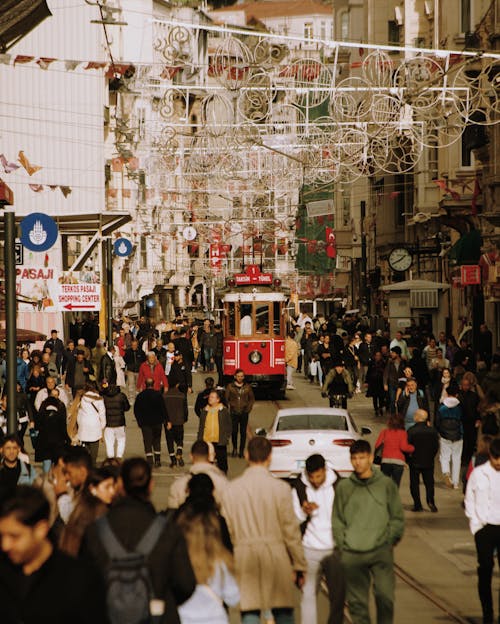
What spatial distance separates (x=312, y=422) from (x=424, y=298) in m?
30.0

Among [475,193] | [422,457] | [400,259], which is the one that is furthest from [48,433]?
[400,259]

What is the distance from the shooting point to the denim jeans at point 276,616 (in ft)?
31.6

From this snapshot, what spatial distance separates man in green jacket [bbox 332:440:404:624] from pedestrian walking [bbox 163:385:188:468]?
45.2ft

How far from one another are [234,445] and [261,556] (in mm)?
15456

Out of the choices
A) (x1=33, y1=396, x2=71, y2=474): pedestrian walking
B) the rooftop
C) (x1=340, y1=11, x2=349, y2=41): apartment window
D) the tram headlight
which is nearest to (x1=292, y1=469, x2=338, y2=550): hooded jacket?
(x1=33, y1=396, x2=71, y2=474): pedestrian walking

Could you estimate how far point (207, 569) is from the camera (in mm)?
8086

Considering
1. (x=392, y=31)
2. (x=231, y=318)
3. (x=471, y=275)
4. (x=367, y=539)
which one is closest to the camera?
(x=367, y=539)

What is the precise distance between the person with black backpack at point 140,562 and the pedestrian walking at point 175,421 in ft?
52.4

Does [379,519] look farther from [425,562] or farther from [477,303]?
[477,303]

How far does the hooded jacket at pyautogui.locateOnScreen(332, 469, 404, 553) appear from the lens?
10.0 meters

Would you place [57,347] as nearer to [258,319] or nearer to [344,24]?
[258,319]

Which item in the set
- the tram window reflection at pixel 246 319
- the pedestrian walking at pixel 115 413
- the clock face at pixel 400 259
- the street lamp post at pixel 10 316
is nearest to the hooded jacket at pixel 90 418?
the pedestrian walking at pixel 115 413

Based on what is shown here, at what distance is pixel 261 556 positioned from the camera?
9719mm

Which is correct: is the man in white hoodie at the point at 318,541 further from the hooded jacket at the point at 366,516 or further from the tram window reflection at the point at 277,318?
the tram window reflection at the point at 277,318
